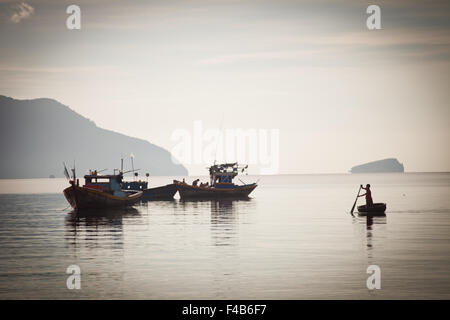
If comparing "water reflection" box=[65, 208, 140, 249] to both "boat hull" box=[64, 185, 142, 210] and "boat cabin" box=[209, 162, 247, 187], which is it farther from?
"boat cabin" box=[209, 162, 247, 187]

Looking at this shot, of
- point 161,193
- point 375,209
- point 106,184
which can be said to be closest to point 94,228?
point 106,184

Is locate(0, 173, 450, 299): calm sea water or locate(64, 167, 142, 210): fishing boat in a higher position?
locate(64, 167, 142, 210): fishing boat

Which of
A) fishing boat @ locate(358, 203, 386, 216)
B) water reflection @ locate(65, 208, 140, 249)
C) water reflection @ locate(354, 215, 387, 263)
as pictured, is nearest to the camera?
water reflection @ locate(354, 215, 387, 263)

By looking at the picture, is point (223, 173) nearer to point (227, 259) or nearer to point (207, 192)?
point (207, 192)

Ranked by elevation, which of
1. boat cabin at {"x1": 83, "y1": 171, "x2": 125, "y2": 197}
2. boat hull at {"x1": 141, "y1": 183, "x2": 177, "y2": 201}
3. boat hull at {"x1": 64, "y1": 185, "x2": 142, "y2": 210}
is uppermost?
boat cabin at {"x1": 83, "y1": 171, "x2": 125, "y2": 197}

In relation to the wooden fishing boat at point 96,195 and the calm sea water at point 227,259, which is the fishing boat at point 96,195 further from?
the calm sea water at point 227,259

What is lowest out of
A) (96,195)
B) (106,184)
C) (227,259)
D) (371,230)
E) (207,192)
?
(371,230)

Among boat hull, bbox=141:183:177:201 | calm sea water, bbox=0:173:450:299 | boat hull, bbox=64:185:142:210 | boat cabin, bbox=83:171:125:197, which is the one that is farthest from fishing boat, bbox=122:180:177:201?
calm sea water, bbox=0:173:450:299

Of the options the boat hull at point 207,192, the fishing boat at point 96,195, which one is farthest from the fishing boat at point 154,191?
the fishing boat at point 96,195

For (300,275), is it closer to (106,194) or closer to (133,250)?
(133,250)

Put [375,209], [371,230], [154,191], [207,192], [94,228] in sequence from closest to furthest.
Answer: [371,230] < [94,228] < [375,209] < [207,192] < [154,191]

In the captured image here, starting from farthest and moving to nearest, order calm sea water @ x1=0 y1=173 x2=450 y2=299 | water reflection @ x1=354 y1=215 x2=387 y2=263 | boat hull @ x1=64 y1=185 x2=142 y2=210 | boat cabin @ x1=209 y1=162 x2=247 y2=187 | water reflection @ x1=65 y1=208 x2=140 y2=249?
boat cabin @ x1=209 y1=162 x2=247 y2=187 → boat hull @ x1=64 y1=185 x2=142 y2=210 → water reflection @ x1=65 y1=208 x2=140 y2=249 → water reflection @ x1=354 y1=215 x2=387 y2=263 → calm sea water @ x1=0 y1=173 x2=450 y2=299

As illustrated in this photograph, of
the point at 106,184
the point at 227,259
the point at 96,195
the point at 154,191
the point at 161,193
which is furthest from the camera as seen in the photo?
the point at 161,193
